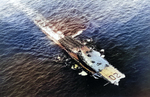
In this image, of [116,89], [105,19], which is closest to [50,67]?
[116,89]

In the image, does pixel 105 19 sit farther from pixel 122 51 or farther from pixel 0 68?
pixel 0 68

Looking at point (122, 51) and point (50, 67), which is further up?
point (50, 67)

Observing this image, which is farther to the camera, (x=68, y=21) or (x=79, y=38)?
(x=68, y=21)

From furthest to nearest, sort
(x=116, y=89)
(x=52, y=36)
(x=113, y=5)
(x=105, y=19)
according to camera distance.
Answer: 1. (x=113, y=5)
2. (x=105, y=19)
3. (x=52, y=36)
4. (x=116, y=89)

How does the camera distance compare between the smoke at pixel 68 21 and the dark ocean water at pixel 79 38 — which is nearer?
the dark ocean water at pixel 79 38

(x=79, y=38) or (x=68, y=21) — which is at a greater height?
(x=68, y=21)

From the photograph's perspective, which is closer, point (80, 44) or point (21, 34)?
point (80, 44)

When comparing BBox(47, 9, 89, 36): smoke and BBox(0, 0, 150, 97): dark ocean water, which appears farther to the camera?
BBox(47, 9, 89, 36): smoke

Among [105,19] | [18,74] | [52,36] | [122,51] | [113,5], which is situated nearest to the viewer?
[18,74]
